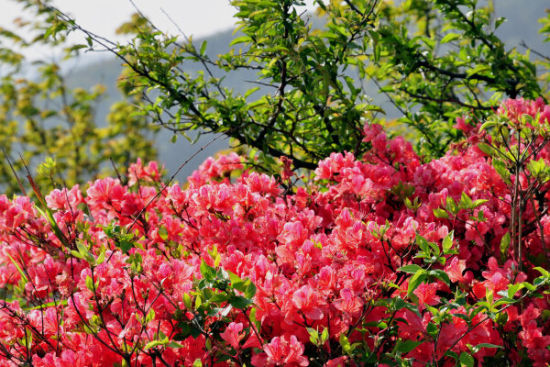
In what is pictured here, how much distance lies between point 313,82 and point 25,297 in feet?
4.42

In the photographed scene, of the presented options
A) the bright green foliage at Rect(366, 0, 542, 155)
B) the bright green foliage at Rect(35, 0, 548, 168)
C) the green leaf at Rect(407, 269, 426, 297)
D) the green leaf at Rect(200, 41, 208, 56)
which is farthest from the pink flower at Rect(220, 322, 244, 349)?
the bright green foliage at Rect(366, 0, 542, 155)

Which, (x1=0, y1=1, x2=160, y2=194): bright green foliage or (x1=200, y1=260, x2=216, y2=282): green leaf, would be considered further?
(x1=0, y1=1, x2=160, y2=194): bright green foliage

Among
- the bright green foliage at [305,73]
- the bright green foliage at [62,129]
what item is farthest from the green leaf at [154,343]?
the bright green foliage at [62,129]

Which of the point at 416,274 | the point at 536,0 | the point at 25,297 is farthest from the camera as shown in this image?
the point at 536,0

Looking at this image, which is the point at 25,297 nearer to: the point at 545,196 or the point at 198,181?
the point at 198,181

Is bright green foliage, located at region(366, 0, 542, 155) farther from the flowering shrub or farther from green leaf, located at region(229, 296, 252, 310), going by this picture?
green leaf, located at region(229, 296, 252, 310)

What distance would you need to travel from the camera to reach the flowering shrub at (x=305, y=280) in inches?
48.9

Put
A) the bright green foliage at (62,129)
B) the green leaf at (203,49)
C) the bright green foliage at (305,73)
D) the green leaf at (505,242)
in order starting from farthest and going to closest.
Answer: the bright green foliage at (62,129) < the green leaf at (203,49) < the bright green foliage at (305,73) < the green leaf at (505,242)

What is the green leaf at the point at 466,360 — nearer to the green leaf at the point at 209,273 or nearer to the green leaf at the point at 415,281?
the green leaf at the point at 415,281

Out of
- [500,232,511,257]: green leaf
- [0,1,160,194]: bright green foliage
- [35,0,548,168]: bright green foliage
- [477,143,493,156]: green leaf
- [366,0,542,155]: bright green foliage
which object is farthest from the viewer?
[0,1,160,194]: bright green foliage

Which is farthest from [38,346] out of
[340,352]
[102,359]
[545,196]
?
[545,196]

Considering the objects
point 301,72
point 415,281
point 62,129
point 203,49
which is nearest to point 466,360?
point 415,281

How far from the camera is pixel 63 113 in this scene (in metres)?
8.97

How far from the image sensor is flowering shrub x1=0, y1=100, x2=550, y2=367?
1.24 m
